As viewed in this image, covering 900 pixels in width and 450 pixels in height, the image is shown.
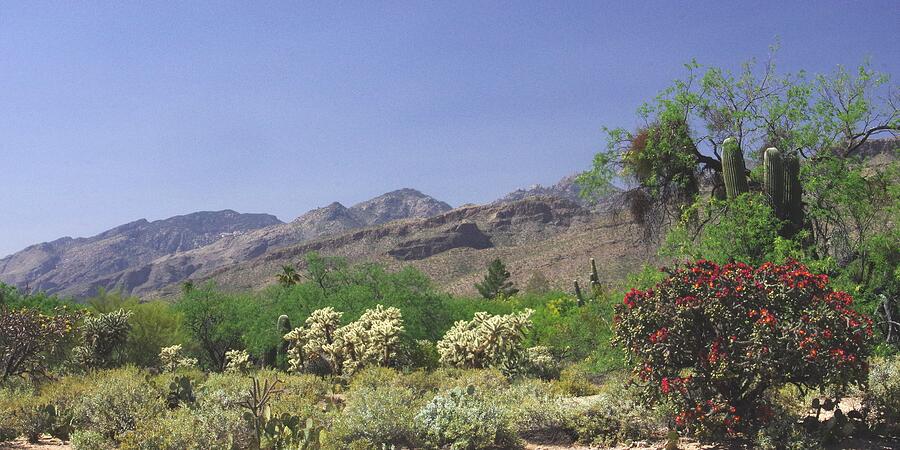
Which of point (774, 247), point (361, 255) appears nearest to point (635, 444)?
point (774, 247)

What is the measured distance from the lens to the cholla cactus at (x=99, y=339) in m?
21.3

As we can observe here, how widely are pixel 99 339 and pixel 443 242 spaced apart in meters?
119

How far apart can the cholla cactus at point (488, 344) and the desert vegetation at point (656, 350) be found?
52mm

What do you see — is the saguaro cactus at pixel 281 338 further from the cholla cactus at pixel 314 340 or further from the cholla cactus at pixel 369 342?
the cholla cactus at pixel 369 342

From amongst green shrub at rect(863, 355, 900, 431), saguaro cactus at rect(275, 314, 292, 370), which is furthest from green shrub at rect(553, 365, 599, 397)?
saguaro cactus at rect(275, 314, 292, 370)

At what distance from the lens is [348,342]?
55.4 feet

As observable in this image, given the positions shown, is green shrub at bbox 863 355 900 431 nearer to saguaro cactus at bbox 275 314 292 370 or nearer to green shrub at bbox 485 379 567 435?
green shrub at bbox 485 379 567 435

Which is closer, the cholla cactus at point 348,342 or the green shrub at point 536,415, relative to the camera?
the green shrub at point 536,415

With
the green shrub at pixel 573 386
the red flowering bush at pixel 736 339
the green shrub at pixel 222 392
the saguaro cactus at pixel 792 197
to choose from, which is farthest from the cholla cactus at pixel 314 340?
the saguaro cactus at pixel 792 197

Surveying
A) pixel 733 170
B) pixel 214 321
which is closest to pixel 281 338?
pixel 214 321

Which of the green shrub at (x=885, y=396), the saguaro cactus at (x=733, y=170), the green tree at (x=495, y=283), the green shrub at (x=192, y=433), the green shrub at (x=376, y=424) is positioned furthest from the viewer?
the green tree at (x=495, y=283)

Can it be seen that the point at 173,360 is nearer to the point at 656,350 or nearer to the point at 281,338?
the point at 281,338

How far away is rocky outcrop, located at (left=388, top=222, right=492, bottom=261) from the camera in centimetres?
12612

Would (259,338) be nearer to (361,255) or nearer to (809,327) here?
(809,327)
